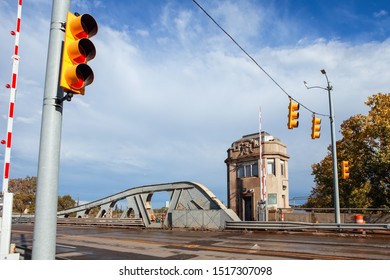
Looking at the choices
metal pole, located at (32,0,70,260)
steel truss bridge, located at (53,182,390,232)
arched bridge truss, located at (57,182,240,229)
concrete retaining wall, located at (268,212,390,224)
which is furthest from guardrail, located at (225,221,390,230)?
metal pole, located at (32,0,70,260)

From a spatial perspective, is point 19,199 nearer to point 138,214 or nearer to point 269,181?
point 138,214

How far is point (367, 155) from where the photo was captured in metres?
26.2

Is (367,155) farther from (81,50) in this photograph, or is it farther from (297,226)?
(81,50)

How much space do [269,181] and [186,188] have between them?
10.00 meters

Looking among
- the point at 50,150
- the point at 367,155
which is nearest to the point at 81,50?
the point at 50,150

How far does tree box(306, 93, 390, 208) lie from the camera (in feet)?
83.3

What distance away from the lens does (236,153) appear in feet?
103

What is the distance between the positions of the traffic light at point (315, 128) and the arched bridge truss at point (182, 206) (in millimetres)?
6289

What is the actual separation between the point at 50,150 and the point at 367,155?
26965mm

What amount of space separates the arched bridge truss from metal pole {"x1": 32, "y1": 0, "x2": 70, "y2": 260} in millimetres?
16294

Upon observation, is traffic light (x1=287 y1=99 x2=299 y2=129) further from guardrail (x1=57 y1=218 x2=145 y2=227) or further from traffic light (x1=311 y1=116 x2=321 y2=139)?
guardrail (x1=57 y1=218 x2=145 y2=227)

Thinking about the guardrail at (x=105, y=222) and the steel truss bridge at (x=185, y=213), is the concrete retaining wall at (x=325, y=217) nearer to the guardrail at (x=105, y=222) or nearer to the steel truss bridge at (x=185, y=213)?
the steel truss bridge at (x=185, y=213)

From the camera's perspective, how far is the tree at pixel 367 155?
25.4m
